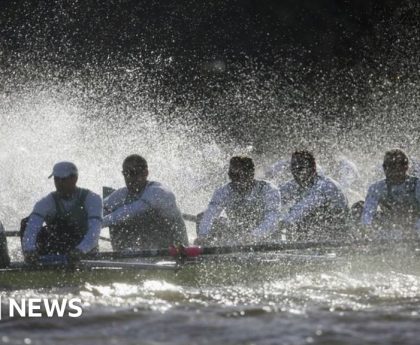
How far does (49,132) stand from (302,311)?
14301 mm

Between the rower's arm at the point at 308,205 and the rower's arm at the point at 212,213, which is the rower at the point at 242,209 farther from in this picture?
the rower's arm at the point at 308,205

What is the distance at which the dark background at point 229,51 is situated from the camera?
2577 centimetres

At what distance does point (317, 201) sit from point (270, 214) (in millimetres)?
663

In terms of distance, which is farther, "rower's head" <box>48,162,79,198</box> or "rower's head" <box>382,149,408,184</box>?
"rower's head" <box>382,149,408,184</box>

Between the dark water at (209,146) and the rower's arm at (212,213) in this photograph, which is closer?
the dark water at (209,146)

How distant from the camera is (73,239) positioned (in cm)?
882

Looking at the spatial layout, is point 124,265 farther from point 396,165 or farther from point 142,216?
point 396,165

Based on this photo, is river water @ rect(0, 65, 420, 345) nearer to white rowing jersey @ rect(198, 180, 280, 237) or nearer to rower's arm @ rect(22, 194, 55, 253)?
rower's arm @ rect(22, 194, 55, 253)

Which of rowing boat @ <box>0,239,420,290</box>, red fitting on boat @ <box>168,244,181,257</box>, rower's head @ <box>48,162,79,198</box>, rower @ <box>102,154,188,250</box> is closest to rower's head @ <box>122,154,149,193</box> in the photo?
rower @ <box>102,154,188,250</box>

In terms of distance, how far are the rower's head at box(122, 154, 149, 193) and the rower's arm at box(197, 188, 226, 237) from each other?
0.95 m

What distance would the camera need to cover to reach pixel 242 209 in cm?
989

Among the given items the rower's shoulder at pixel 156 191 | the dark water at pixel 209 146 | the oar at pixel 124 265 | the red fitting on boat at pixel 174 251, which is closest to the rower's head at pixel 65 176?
the rower's shoulder at pixel 156 191

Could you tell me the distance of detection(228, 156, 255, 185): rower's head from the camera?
31.8 feet

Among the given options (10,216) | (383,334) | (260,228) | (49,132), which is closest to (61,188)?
(260,228)
